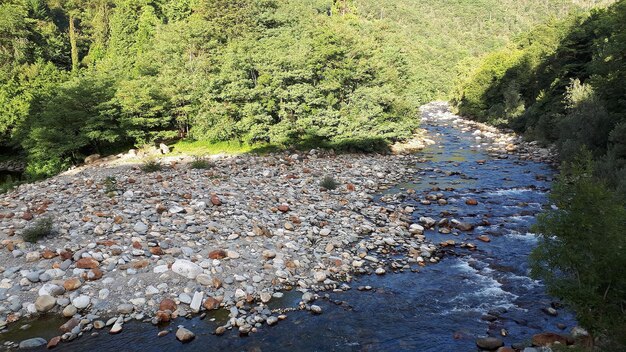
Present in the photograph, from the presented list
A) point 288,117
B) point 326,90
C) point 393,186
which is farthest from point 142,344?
point 326,90

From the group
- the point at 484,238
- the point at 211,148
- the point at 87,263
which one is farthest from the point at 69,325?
the point at 211,148

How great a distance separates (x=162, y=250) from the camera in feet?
39.5

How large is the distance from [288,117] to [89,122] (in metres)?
16.2

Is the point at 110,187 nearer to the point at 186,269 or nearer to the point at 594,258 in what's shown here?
the point at 186,269

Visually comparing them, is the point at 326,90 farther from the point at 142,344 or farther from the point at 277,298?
the point at 142,344

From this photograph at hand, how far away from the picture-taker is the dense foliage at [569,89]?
22.9 m

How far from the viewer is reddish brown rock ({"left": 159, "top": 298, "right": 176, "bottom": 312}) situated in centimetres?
978

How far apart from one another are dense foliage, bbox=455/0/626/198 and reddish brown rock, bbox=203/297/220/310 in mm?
14163

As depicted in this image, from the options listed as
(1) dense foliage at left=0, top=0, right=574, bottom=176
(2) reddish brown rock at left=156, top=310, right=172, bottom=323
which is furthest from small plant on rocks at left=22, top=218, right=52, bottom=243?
(1) dense foliage at left=0, top=0, right=574, bottom=176

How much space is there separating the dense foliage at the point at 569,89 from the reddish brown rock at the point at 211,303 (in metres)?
14.2

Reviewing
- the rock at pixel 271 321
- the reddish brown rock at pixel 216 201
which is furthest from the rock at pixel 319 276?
the reddish brown rock at pixel 216 201

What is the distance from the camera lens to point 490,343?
8.52 meters

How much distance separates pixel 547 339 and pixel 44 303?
1188 centimetres

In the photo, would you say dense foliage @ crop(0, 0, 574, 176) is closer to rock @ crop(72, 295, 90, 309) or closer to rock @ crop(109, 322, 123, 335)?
rock @ crop(72, 295, 90, 309)
